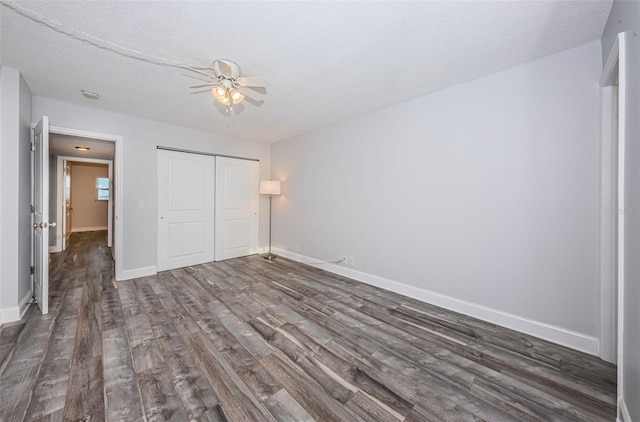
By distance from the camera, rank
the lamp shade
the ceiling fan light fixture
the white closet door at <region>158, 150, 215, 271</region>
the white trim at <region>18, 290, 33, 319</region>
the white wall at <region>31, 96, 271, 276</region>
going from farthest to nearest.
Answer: the lamp shade → the white closet door at <region>158, 150, 215, 271</region> → the white wall at <region>31, 96, 271, 276</region> → the ceiling fan light fixture → the white trim at <region>18, 290, 33, 319</region>

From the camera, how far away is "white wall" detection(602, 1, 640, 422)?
1.22 m

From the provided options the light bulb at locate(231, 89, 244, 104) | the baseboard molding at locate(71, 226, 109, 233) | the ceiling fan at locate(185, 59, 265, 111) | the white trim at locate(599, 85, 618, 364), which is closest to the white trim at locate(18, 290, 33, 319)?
the ceiling fan at locate(185, 59, 265, 111)

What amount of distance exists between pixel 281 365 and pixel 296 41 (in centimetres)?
251

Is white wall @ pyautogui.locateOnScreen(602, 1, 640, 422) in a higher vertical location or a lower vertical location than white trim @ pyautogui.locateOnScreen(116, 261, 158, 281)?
higher

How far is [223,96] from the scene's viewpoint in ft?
7.66

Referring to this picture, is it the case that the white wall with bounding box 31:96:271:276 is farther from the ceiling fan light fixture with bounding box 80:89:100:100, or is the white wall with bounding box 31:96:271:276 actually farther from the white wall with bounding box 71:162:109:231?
the white wall with bounding box 71:162:109:231

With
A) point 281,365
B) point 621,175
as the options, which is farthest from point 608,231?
point 281,365

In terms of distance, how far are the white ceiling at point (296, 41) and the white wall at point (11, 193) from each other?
0.84ft

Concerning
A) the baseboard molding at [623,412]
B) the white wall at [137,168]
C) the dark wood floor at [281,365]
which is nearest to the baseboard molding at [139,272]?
the white wall at [137,168]

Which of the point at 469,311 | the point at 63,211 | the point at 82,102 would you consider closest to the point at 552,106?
the point at 469,311

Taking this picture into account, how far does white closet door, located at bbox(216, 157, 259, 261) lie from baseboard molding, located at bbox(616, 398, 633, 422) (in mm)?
4977

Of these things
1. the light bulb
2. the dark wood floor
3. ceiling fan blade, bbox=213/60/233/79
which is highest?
ceiling fan blade, bbox=213/60/233/79

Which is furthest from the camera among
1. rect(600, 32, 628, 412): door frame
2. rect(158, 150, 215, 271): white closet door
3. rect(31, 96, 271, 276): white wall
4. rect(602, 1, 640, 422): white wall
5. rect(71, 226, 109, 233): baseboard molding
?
rect(71, 226, 109, 233): baseboard molding

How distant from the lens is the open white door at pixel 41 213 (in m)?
2.49
